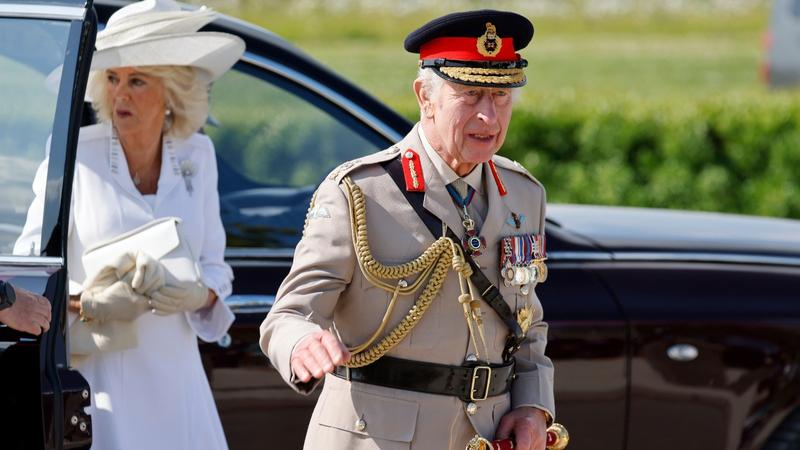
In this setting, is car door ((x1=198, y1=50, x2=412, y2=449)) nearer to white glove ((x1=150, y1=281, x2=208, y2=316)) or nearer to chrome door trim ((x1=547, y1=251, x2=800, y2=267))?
white glove ((x1=150, y1=281, x2=208, y2=316))

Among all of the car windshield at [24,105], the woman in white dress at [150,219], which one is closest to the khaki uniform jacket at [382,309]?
the car windshield at [24,105]

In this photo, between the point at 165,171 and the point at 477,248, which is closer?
the point at 477,248

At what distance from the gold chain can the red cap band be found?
12.6 inches

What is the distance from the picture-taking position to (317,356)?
247 centimetres

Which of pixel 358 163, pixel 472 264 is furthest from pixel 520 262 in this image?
pixel 358 163

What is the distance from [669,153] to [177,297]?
21.8 ft

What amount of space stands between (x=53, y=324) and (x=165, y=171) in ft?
2.98

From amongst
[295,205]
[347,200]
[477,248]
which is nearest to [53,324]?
[347,200]

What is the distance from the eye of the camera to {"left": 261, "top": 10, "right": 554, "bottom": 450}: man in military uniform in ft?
8.93

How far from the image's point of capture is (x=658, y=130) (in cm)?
959

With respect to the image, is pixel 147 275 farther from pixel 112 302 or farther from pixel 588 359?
pixel 588 359

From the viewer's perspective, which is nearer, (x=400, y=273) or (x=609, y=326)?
(x=400, y=273)

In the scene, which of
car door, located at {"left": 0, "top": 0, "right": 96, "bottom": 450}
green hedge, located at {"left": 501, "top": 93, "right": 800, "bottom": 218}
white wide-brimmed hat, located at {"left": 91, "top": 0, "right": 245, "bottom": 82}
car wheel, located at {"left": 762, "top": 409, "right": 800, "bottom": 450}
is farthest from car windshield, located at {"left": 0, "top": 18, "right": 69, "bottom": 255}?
green hedge, located at {"left": 501, "top": 93, "right": 800, "bottom": 218}

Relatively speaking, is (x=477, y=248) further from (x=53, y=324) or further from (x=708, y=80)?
(x=708, y=80)
